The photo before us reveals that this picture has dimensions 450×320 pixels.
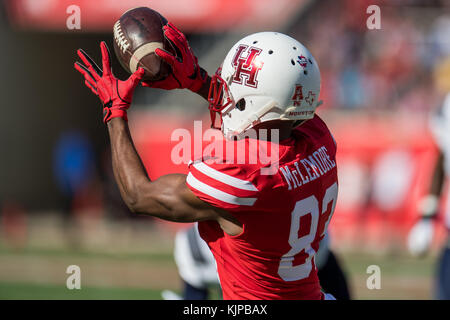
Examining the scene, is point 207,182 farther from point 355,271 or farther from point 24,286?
point 355,271

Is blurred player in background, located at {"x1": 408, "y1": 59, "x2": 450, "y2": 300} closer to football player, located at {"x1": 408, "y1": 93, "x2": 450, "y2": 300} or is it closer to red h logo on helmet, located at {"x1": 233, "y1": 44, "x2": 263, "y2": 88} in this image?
football player, located at {"x1": 408, "y1": 93, "x2": 450, "y2": 300}

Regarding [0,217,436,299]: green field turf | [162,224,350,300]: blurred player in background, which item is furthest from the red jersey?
[0,217,436,299]: green field turf

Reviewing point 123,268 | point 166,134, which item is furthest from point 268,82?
point 166,134

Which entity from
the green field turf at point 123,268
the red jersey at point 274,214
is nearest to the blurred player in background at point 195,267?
the red jersey at point 274,214

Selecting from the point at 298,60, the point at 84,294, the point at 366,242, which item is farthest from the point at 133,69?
the point at 366,242

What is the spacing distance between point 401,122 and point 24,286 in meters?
6.89

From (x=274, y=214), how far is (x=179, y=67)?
0.92 meters

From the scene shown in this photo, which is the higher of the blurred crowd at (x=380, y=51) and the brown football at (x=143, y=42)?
the blurred crowd at (x=380, y=51)

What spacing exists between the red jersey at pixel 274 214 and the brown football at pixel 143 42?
2.06 feet

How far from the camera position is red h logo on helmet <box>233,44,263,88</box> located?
2824 mm

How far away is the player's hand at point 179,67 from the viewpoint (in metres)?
3.14

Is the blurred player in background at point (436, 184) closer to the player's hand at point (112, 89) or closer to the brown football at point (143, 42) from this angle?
the brown football at point (143, 42)

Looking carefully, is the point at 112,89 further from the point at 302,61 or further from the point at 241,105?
the point at 302,61

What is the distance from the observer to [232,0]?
1327cm
